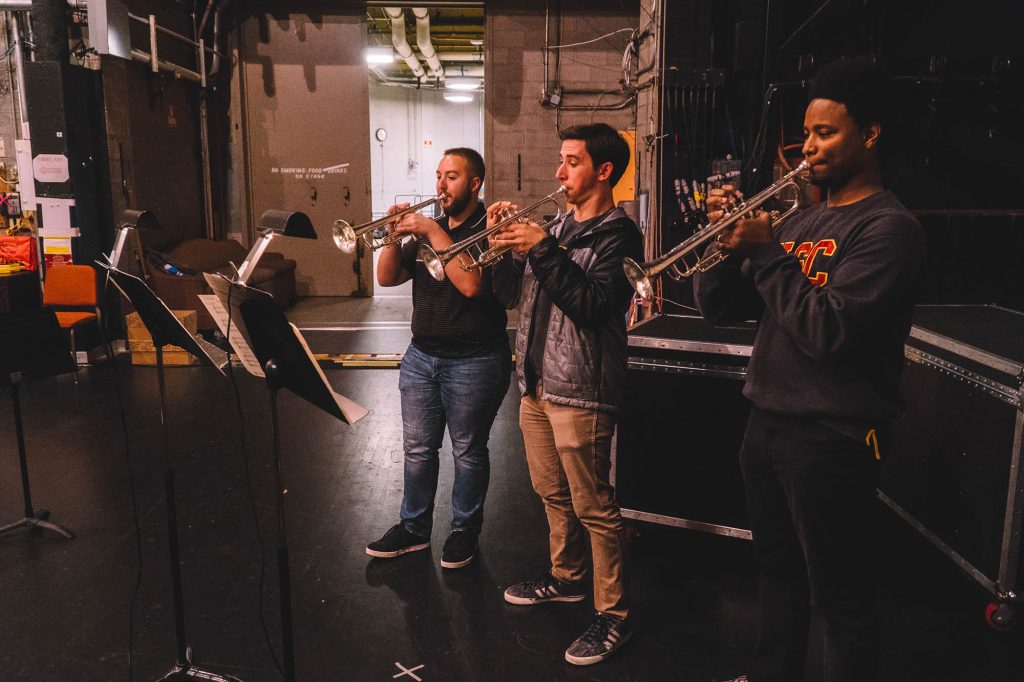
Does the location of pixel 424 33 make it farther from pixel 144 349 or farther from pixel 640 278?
pixel 640 278

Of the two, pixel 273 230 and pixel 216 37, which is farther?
pixel 216 37

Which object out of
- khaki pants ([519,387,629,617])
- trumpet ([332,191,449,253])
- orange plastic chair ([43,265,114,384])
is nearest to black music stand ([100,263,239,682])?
trumpet ([332,191,449,253])

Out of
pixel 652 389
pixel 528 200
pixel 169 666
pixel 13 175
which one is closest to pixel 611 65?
pixel 528 200

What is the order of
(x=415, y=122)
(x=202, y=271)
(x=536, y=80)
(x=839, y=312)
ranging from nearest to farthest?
(x=839, y=312) → (x=202, y=271) → (x=536, y=80) → (x=415, y=122)

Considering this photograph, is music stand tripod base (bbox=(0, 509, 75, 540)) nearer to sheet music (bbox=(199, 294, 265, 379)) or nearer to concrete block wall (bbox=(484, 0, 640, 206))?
sheet music (bbox=(199, 294, 265, 379))

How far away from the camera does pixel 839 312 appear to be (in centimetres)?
166

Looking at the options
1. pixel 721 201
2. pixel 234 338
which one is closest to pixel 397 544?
pixel 234 338

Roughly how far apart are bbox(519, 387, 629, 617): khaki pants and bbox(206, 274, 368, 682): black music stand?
0.73 metres

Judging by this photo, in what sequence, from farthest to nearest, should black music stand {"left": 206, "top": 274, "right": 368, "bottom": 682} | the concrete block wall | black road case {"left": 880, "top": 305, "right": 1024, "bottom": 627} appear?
the concrete block wall < black road case {"left": 880, "top": 305, "right": 1024, "bottom": 627} < black music stand {"left": 206, "top": 274, "right": 368, "bottom": 682}

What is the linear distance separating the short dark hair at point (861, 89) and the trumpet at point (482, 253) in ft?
3.12

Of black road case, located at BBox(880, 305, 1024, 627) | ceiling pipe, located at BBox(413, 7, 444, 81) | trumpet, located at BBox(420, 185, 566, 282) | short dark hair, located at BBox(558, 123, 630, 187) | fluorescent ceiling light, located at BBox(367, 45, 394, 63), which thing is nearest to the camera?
short dark hair, located at BBox(558, 123, 630, 187)

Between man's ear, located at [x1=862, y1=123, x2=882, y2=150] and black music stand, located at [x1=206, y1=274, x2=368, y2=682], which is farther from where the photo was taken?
black music stand, located at [x1=206, y1=274, x2=368, y2=682]

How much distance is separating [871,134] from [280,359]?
1.50 metres

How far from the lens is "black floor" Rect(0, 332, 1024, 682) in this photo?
2.49 metres
